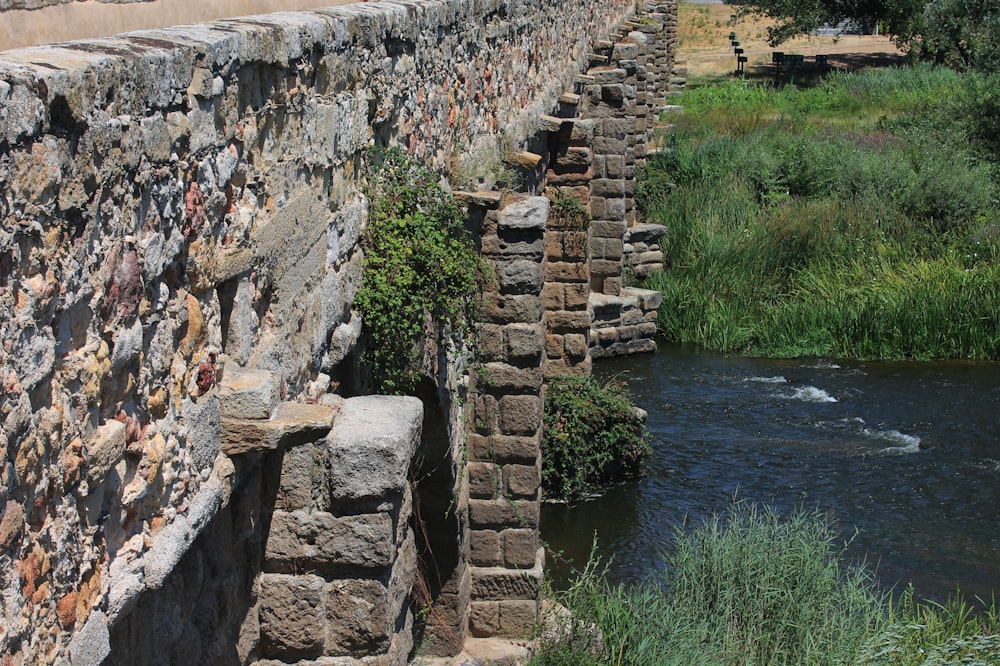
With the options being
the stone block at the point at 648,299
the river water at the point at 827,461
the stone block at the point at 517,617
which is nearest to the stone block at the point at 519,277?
the stone block at the point at 517,617

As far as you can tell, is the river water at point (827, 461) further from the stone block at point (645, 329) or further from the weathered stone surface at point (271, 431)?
the weathered stone surface at point (271, 431)

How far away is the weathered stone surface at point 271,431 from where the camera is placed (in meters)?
4.03

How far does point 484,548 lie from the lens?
358 inches

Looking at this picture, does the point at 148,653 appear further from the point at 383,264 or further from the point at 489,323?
the point at 489,323

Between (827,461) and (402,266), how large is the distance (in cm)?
865

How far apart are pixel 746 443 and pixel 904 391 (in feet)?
8.67

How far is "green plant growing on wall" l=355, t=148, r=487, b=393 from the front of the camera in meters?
5.83

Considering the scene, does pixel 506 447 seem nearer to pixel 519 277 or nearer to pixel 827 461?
pixel 519 277

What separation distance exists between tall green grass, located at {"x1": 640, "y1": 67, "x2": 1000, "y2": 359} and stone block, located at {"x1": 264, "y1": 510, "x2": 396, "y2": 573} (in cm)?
1296

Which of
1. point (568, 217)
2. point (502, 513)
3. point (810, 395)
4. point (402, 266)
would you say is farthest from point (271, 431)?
point (810, 395)

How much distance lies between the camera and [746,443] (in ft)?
45.9

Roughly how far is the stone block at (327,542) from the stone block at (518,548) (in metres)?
4.48

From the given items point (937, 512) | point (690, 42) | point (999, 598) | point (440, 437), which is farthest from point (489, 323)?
point (690, 42)

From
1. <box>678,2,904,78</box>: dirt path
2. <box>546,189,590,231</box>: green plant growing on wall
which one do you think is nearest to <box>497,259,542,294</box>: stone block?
<box>546,189,590,231</box>: green plant growing on wall
